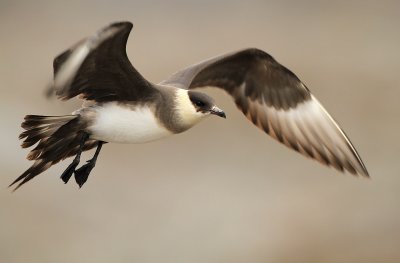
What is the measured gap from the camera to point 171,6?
10773mm

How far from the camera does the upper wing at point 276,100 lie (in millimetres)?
4957

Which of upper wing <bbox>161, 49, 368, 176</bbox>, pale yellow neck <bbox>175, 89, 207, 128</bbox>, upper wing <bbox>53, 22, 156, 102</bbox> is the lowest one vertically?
upper wing <bbox>161, 49, 368, 176</bbox>

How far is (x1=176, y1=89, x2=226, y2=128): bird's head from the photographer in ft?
14.6

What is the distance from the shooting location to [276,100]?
16.7 feet

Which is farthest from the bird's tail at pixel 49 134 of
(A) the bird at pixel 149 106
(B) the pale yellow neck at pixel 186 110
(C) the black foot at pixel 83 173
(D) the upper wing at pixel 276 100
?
(D) the upper wing at pixel 276 100

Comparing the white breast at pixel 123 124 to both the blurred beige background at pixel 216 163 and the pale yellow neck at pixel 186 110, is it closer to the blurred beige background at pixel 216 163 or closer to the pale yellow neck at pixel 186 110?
the pale yellow neck at pixel 186 110

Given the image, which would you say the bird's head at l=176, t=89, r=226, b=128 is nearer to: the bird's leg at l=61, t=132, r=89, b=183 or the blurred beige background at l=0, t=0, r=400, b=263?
the bird's leg at l=61, t=132, r=89, b=183

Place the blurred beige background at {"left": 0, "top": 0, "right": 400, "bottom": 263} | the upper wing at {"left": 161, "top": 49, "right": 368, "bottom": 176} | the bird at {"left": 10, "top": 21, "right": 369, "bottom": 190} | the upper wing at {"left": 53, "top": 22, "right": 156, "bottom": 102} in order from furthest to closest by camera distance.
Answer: the blurred beige background at {"left": 0, "top": 0, "right": 400, "bottom": 263} < the upper wing at {"left": 161, "top": 49, "right": 368, "bottom": 176} < the bird at {"left": 10, "top": 21, "right": 369, "bottom": 190} < the upper wing at {"left": 53, "top": 22, "right": 156, "bottom": 102}

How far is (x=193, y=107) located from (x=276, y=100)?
74cm

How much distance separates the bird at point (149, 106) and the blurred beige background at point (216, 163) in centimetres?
151

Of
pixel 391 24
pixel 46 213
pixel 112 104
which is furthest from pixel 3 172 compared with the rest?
pixel 391 24

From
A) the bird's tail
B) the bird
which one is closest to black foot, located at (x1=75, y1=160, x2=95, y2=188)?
the bird

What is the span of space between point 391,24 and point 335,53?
2.47 feet

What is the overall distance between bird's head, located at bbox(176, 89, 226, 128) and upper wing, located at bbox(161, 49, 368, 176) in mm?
406
